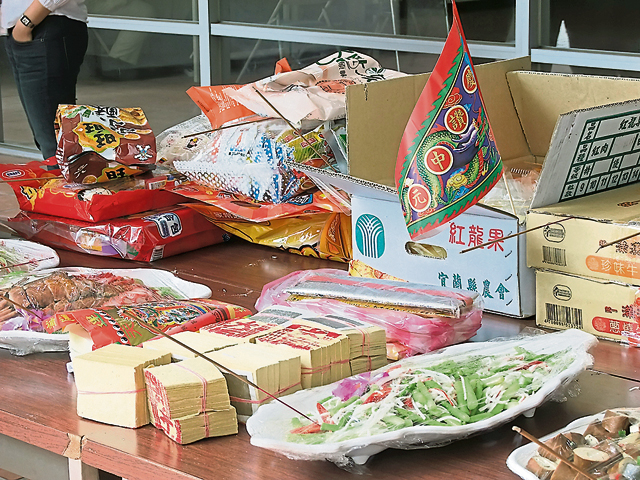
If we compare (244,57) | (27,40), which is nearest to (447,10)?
(244,57)

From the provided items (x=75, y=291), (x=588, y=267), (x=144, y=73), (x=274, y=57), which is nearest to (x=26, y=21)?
(x=274, y=57)

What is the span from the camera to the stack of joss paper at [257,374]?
896 millimetres

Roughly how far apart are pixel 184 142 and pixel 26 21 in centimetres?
113

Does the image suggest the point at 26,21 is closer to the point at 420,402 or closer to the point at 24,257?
the point at 24,257

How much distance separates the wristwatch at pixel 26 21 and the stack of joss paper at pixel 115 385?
1927 mm

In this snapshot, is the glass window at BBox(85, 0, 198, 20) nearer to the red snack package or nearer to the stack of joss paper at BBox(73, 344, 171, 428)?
the red snack package

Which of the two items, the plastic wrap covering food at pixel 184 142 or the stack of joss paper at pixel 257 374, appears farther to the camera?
the plastic wrap covering food at pixel 184 142

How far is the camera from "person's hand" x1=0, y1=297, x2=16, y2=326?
119cm

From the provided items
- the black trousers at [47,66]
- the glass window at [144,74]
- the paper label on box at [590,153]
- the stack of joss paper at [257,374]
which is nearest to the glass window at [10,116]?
the glass window at [144,74]

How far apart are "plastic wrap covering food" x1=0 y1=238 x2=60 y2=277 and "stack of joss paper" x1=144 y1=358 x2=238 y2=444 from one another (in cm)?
64

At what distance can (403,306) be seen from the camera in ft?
3.74

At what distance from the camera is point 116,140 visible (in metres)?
1.68

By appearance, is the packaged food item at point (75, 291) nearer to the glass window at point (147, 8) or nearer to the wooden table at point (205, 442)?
the wooden table at point (205, 442)

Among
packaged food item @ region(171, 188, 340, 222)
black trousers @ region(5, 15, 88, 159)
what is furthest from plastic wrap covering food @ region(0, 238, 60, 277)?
black trousers @ region(5, 15, 88, 159)
